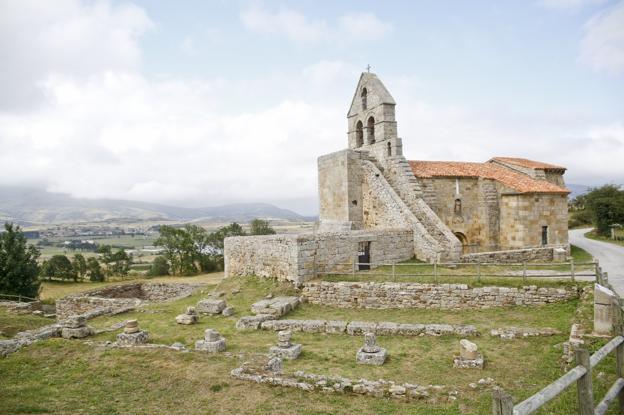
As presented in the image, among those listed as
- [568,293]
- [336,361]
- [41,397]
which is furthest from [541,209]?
[41,397]

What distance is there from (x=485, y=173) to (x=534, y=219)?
4165 millimetres

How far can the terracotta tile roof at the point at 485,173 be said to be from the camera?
2398 centimetres

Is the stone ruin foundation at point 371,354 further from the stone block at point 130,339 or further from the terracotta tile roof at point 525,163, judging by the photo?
the terracotta tile roof at point 525,163

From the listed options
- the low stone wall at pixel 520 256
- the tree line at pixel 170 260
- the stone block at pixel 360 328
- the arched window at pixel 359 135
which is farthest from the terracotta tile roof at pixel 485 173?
the tree line at pixel 170 260

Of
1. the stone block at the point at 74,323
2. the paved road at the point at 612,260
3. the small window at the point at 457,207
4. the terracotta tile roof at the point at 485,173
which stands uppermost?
the terracotta tile roof at the point at 485,173

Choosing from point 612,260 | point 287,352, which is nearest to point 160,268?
point 287,352

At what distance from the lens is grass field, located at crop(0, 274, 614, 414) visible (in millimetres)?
8031

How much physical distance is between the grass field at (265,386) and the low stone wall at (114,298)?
772cm

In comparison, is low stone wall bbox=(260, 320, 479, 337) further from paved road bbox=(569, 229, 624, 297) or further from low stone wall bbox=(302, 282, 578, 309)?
paved road bbox=(569, 229, 624, 297)

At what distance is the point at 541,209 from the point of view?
23.6 metres

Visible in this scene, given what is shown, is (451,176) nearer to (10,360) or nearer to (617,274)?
(617,274)

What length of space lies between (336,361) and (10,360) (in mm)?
8759

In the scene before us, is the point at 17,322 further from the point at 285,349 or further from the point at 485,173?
the point at 485,173

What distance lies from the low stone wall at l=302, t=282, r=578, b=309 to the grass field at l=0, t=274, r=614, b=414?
0.53 meters
